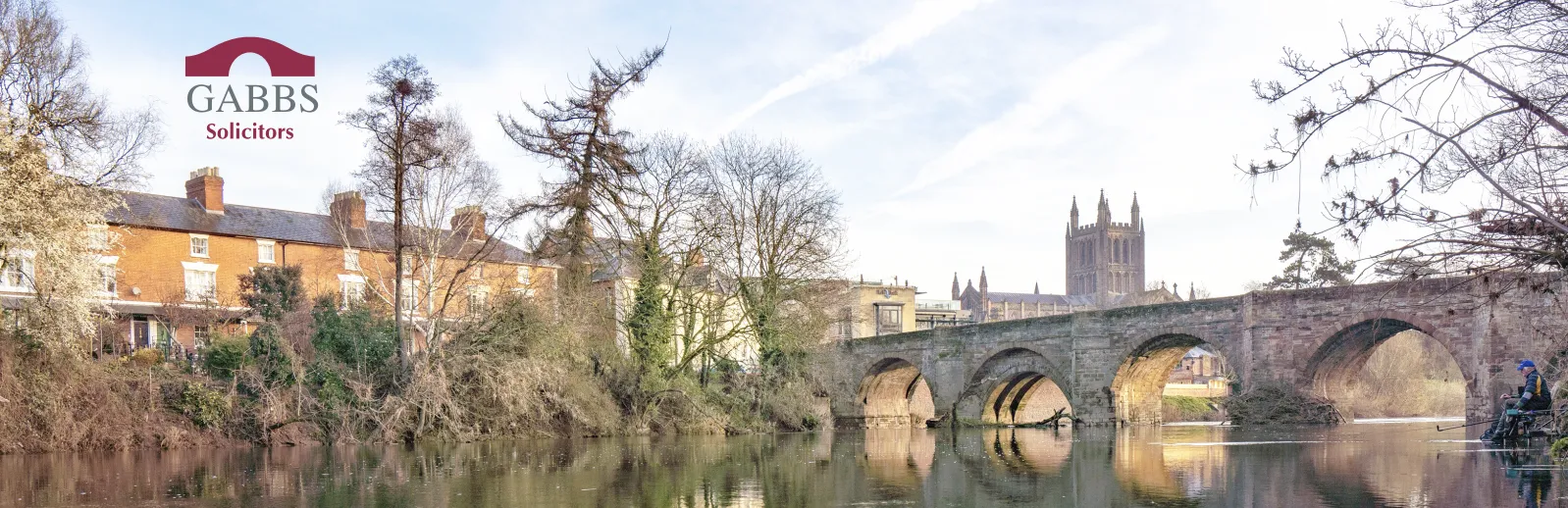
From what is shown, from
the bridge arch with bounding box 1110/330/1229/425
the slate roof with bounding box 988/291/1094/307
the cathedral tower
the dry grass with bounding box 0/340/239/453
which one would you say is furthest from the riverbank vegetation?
the cathedral tower

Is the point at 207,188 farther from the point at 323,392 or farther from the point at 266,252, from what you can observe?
the point at 323,392

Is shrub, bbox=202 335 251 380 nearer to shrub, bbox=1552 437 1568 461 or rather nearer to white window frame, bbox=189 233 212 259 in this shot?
white window frame, bbox=189 233 212 259

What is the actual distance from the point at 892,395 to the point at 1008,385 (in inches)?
236

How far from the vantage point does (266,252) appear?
42344 mm

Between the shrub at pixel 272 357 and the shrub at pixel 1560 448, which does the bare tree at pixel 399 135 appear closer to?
the shrub at pixel 272 357

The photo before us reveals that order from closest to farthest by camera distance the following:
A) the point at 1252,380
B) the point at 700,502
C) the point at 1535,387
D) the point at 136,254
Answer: the point at 700,502, the point at 1535,387, the point at 1252,380, the point at 136,254

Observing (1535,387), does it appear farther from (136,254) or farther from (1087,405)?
(136,254)

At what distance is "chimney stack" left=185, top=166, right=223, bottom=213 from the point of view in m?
42.6

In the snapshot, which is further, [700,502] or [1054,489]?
[1054,489]

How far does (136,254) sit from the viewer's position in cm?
3903

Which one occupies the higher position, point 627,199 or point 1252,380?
point 627,199

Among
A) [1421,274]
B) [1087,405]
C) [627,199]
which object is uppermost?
[627,199]

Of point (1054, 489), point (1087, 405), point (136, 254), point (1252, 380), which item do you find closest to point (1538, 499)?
point (1054, 489)

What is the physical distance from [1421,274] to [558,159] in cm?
2418
